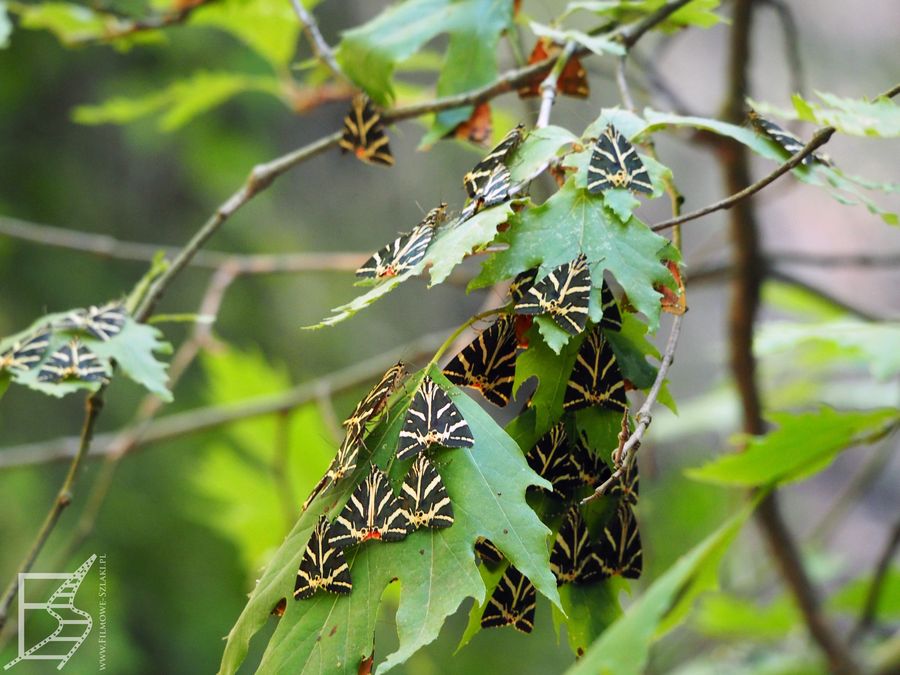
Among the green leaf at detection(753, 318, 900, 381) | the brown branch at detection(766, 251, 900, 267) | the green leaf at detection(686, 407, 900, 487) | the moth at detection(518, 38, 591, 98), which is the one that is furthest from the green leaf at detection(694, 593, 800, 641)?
the moth at detection(518, 38, 591, 98)

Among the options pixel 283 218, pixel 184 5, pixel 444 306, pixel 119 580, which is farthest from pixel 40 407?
pixel 184 5

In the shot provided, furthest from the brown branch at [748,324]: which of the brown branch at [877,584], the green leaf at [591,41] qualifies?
the green leaf at [591,41]

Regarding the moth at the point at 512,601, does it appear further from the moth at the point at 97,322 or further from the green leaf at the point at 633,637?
the moth at the point at 97,322

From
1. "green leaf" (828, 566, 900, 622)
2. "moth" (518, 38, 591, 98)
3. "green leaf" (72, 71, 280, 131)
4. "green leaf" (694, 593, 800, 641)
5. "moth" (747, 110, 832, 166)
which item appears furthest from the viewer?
"green leaf" (694, 593, 800, 641)

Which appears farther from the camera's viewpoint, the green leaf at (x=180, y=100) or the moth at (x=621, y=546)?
the green leaf at (x=180, y=100)

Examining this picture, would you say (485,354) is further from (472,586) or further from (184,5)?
(184,5)

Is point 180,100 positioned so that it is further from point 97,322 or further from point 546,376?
point 546,376

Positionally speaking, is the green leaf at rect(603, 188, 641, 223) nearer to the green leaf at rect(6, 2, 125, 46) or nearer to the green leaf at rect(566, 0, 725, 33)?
the green leaf at rect(566, 0, 725, 33)
